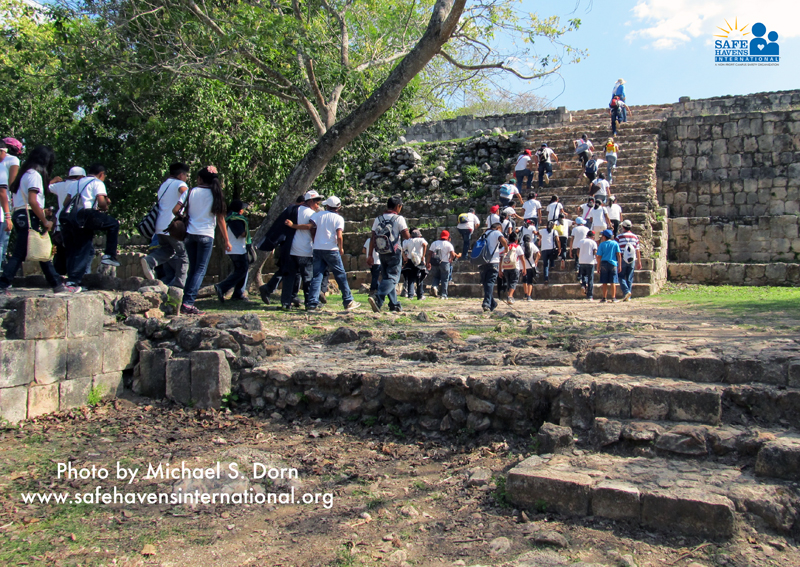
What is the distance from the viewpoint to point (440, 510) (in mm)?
3314

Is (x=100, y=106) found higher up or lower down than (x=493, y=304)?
higher up

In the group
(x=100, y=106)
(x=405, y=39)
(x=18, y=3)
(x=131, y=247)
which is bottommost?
(x=131, y=247)

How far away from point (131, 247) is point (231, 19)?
40.5 ft

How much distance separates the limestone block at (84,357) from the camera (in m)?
5.07

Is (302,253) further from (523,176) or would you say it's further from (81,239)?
(523,176)

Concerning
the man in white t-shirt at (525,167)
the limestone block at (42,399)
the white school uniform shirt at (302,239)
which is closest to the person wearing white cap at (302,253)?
the white school uniform shirt at (302,239)

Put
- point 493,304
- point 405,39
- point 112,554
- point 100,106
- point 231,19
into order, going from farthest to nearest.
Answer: point 100,106 < point 405,39 < point 231,19 < point 493,304 < point 112,554

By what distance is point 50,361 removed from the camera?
493cm

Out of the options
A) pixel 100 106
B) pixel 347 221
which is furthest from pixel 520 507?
pixel 347 221

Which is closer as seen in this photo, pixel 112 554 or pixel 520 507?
pixel 112 554

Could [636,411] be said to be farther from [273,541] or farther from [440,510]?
[273,541]

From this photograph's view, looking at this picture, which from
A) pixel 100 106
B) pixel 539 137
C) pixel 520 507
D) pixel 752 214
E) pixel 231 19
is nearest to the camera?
pixel 520 507

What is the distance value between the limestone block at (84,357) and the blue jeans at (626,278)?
29.6ft

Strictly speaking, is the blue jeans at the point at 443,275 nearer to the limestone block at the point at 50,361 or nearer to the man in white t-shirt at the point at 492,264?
the man in white t-shirt at the point at 492,264
